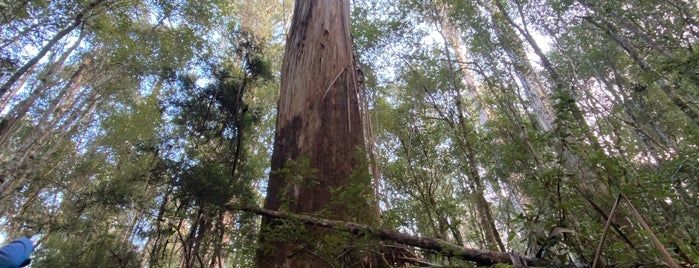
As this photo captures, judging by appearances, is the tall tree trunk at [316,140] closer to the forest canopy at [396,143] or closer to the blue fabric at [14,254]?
the forest canopy at [396,143]

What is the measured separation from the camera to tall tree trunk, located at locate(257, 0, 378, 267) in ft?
5.77

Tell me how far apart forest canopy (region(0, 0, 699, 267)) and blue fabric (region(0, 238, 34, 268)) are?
1001mm

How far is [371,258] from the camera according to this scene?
1.75 m

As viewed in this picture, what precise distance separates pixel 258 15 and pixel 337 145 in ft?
33.7

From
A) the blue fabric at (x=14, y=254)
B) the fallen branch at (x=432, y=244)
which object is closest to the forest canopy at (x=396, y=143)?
the fallen branch at (x=432, y=244)

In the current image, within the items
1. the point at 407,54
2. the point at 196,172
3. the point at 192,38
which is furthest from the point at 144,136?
the point at 407,54

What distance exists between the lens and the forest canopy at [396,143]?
56.1 inches

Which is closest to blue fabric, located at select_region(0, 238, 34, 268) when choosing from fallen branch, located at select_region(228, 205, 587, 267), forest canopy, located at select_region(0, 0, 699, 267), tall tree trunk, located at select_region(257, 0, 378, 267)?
forest canopy, located at select_region(0, 0, 699, 267)

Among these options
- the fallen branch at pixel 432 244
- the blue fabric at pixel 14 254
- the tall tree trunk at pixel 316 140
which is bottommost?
the fallen branch at pixel 432 244

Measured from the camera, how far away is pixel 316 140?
7.98 feet

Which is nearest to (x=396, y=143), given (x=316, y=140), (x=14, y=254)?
(x=316, y=140)

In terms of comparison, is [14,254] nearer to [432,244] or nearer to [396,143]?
[432,244]

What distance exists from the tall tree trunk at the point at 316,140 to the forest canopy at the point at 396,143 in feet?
0.10

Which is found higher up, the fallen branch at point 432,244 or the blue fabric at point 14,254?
the blue fabric at point 14,254
